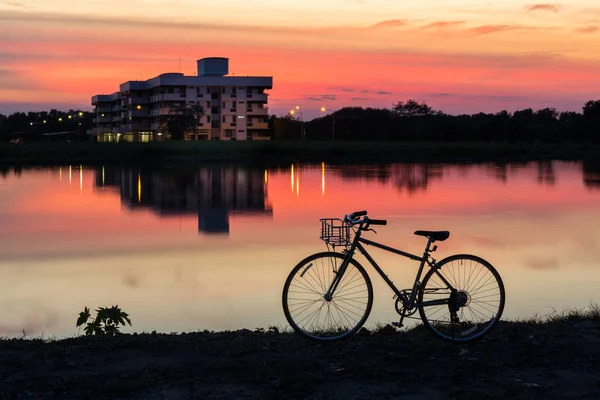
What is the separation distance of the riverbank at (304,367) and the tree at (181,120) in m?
108

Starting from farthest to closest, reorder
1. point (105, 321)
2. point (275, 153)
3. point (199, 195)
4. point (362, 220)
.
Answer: point (275, 153) → point (199, 195) → point (105, 321) → point (362, 220)

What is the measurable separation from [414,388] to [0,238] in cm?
1601

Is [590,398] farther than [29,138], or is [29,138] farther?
[29,138]

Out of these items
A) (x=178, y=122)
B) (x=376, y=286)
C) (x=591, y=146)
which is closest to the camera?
(x=376, y=286)

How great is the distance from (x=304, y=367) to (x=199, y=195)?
28.5 metres

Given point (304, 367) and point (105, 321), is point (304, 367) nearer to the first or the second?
point (304, 367)

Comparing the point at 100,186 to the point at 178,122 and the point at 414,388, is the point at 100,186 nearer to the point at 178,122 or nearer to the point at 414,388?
the point at 414,388

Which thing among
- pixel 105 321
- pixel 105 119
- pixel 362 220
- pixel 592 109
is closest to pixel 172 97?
pixel 105 119

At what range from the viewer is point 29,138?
167125 mm

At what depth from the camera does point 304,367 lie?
6289 millimetres

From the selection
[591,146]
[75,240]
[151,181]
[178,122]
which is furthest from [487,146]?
[75,240]

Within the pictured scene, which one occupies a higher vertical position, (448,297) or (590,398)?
(448,297)

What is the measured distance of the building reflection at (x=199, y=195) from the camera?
2669 centimetres

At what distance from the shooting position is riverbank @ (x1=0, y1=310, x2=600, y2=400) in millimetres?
5734
